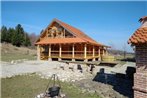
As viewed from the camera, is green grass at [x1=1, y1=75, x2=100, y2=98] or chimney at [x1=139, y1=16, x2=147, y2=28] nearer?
chimney at [x1=139, y1=16, x2=147, y2=28]

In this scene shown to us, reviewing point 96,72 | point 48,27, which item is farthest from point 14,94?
point 48,27

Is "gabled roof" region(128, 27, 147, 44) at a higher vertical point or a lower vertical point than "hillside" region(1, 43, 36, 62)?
higher

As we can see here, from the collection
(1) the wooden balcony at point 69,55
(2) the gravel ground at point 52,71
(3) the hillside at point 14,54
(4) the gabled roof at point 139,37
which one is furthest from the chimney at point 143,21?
(3) the hillside at point 14,54

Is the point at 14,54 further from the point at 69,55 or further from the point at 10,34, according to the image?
the point at 69,55

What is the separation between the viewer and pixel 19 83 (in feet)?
39.8

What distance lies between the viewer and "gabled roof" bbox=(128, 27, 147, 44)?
769 centimetres

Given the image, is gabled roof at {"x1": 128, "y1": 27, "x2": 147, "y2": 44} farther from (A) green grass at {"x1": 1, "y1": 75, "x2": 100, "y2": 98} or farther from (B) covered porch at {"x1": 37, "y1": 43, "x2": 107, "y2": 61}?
(B) covered porch at {"x1": 37, "y1": 43, "x2": 107, "y2": 61}

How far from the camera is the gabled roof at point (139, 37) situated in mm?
7692

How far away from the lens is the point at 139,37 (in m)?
7.89

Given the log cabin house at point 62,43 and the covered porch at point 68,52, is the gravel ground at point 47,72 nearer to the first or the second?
the covered porch at point 68,52

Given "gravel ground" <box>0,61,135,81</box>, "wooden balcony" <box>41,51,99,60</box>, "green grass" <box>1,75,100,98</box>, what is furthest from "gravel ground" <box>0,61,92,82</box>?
"wooden balcony" <box>41,51,99,60</box>

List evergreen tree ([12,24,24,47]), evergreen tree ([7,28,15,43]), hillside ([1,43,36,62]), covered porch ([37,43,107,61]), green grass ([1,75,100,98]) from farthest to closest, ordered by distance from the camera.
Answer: evergreen tree ([7,28,15,43])
evergreen tree ([12,24,24,47])
hillside ([1,43,36,62])
covered porch ([37,43,107,61])
green grass ([1,75,100,98])

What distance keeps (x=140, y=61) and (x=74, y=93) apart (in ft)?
12.3

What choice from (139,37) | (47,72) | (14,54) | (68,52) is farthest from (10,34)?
(139,37)
